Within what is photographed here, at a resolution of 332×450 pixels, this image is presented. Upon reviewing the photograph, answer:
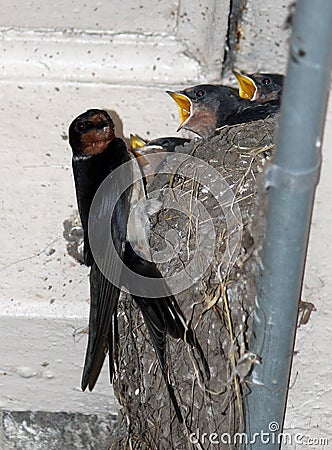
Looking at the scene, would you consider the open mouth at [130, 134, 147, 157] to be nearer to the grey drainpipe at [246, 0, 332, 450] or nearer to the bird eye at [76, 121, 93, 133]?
Result: the bird eye at [76, 121, 93, 133]

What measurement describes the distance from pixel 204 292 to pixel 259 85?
1.83 ft

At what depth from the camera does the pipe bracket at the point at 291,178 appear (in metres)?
0.96

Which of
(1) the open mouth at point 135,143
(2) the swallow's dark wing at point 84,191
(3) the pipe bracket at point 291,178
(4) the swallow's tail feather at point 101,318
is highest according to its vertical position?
(3) the pipe bracket at point 291,178

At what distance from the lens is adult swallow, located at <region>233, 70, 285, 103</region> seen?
5.47 feet

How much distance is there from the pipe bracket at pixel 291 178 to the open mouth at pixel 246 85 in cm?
72

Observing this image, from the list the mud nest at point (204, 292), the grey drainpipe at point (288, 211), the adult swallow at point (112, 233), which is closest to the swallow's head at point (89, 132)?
the adult swallow at point (112, 233)

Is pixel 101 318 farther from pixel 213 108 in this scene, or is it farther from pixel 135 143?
pixel 213 108

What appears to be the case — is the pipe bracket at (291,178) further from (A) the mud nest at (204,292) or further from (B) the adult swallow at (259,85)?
(B) the adult swallow at (259,85)

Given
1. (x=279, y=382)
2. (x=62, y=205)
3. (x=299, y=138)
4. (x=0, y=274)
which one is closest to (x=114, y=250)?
(x=62, y=205)

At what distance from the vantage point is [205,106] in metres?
1.68

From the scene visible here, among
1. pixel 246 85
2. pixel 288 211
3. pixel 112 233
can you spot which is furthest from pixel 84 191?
pixel 288 211

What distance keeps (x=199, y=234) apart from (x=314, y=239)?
201 mm

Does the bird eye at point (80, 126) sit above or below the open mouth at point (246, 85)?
below

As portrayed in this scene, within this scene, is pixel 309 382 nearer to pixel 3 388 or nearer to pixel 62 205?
pixel 62 205
